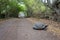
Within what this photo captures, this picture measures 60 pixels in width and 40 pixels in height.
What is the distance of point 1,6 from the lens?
89.2ft

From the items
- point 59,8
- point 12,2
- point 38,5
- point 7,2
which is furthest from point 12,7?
point 59,8

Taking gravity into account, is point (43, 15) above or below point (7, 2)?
below

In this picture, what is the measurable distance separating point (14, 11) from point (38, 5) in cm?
741

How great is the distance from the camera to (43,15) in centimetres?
2489

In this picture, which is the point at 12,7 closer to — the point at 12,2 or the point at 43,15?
the point at 12,2

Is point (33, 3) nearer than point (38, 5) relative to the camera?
No

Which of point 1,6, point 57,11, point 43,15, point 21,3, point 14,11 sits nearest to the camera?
point 57,11

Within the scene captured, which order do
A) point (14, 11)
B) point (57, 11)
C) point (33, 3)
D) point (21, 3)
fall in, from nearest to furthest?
point (57, 11)
point (33, 3)
point (14, 11)
point (21, 3)

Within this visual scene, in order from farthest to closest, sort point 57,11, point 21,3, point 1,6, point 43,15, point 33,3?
point 21,3 < point 33,3 < point 1,6 < point 43,15 < point 57,11

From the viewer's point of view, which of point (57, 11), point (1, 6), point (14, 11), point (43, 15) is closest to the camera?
point (57, 11)

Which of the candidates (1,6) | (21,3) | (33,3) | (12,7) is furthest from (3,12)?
(21,3)

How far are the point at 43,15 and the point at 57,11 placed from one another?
23.6 ft

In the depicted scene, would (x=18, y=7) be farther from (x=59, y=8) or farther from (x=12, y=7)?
(x=59, y=8)

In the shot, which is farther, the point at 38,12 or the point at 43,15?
the point at 38,12
